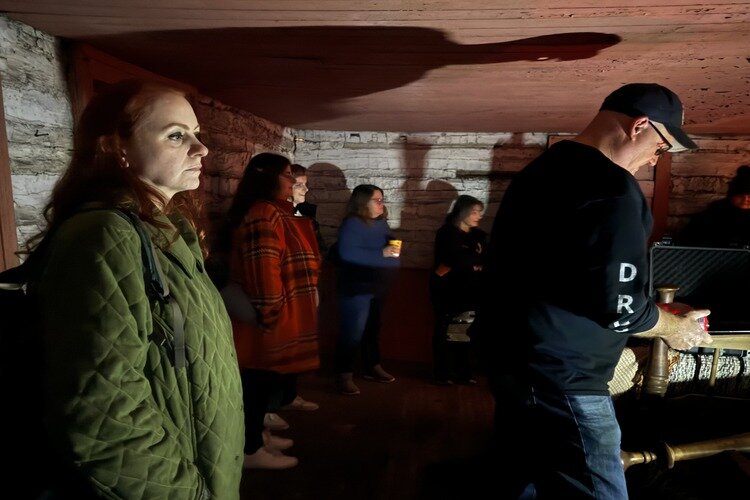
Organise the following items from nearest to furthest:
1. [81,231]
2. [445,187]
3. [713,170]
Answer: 1. [81,231]
2. [713,170]
3. [445,187]

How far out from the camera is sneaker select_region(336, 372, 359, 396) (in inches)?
167

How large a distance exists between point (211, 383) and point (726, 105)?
12.8 ft

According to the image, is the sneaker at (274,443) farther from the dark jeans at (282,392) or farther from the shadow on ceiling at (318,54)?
the shadow on ceiling at (318,54)

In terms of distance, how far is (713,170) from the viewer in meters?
4.95

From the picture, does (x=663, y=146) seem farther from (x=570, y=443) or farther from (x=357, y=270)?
(x=357, y=270)

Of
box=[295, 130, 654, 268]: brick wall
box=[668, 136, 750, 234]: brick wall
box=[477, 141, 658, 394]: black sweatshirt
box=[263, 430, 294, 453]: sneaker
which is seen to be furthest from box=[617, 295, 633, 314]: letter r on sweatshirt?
box=[668, 136, 750, 234]: brick wall

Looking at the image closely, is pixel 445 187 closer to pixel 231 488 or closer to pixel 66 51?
pixel 66 51

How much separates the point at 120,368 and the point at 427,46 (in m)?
1.84

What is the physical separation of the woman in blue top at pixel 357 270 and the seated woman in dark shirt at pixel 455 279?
54 centimetres

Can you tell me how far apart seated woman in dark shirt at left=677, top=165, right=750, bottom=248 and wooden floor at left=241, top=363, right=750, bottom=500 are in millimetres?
2246

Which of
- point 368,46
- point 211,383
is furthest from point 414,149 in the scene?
point 211,383

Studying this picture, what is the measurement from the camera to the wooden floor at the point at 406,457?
252cm

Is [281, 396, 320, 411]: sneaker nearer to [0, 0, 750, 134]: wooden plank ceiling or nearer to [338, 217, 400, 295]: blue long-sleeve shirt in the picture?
[338, 217, 400, 295]: blue long-sleeve shirt

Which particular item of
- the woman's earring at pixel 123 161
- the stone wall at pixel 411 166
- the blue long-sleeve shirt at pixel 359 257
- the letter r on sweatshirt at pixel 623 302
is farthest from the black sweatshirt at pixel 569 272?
the stone wall at pixel 411 166
